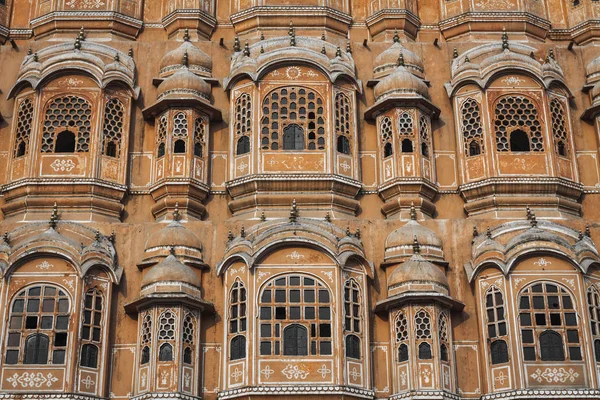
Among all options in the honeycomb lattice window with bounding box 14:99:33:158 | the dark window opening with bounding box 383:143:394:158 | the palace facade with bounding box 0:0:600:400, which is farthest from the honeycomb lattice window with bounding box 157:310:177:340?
the dark window opening with bounding box 383:143:394:158

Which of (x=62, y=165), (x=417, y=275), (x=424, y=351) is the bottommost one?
(x=424, y=351)

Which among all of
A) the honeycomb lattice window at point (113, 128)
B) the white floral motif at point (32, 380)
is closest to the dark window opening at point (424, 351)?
the white floral motif at point (32, 380)

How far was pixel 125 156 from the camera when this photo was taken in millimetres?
25125

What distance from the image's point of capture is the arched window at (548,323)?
857 inches

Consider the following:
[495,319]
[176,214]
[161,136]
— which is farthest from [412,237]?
[161,136]

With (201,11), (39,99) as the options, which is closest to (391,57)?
(201,11)

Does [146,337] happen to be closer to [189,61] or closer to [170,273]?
[170,273]

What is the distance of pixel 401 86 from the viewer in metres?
25.5

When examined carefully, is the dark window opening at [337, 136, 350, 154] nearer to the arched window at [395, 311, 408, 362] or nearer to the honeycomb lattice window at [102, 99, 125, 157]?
the arched window at [395, 311, 408, 362]

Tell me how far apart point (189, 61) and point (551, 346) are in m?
11.6

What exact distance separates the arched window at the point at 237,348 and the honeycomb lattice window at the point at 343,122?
5677 mm

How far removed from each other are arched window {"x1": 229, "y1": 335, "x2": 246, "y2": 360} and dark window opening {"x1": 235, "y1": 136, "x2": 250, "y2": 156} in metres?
5.11

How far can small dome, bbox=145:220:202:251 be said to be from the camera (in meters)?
23.2

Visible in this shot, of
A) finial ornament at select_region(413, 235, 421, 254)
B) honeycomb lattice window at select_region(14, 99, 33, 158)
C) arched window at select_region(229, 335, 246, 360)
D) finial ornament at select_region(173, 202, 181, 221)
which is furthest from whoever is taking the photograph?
honeycomb lattice window at select_region(14, 99, 33, 158)
